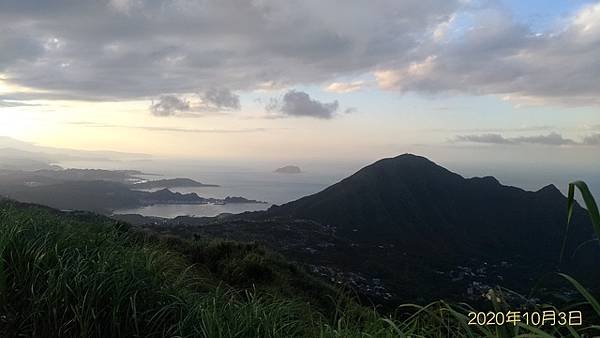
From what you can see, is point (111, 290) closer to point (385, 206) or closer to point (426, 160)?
point (385, 206)

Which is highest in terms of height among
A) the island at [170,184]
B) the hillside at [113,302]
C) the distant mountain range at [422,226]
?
the hillside at [113,302]

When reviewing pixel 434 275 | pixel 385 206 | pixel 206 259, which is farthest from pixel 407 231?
pixel 206 259

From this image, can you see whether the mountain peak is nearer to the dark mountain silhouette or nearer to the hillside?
the dark mountain silhouette

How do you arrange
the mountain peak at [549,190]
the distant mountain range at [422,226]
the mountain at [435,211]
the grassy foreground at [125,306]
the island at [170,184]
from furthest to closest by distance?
the mountain peak at [549,190] → the island at [170,184] → the mountain at [435,211] → the distant mountain range at [422,226] → the grassy foreground at [125,306]

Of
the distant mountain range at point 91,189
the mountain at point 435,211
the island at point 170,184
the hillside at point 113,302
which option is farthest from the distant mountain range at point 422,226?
the hillside at point 113,302

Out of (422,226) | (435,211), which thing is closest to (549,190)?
(435,211)

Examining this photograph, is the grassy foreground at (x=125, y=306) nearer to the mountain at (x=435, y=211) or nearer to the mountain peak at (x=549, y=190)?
the mountain at (x=435, y=211)

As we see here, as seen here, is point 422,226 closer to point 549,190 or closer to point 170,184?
point 549,190
